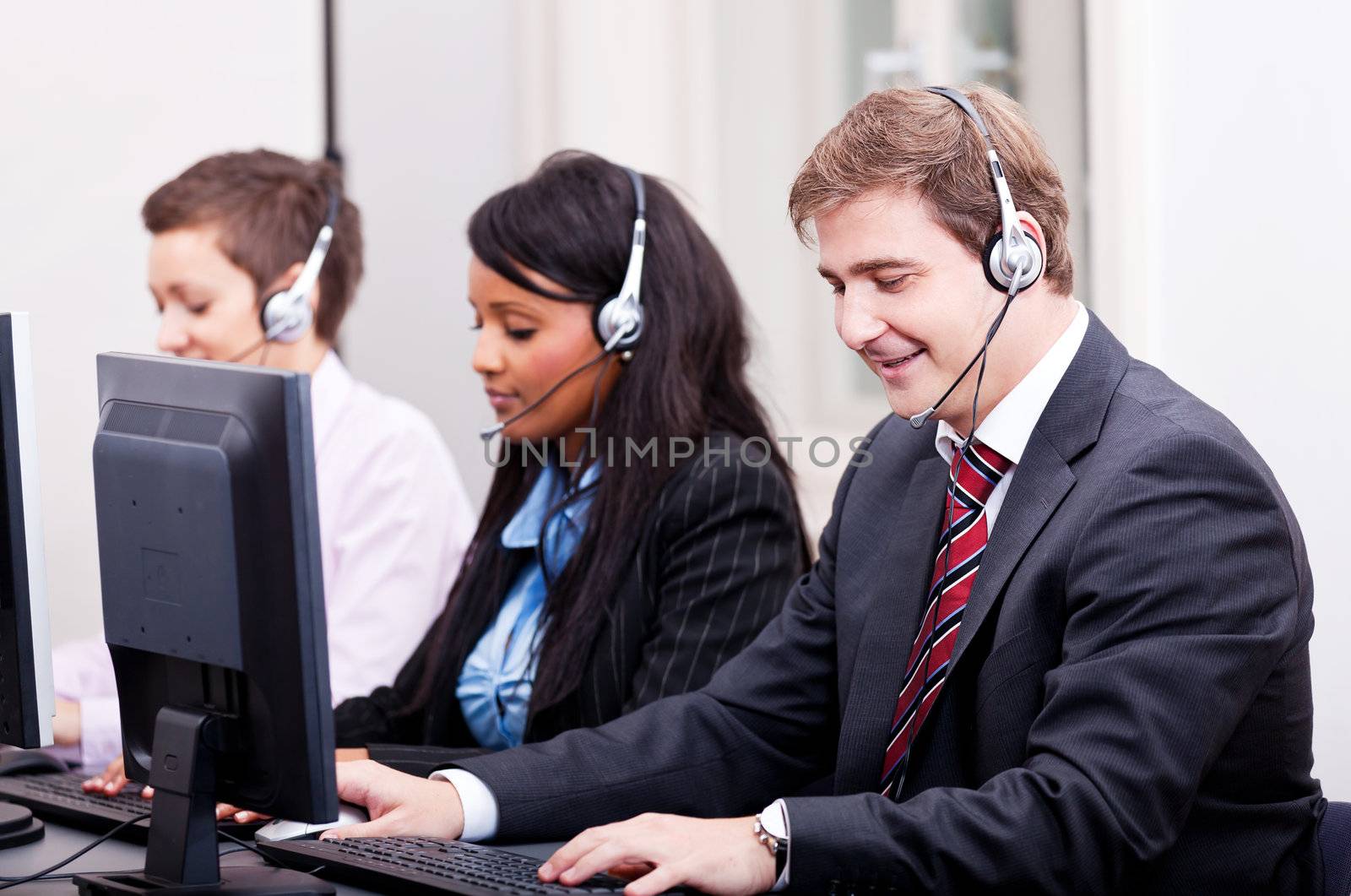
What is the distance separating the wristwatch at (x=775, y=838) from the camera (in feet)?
3.53

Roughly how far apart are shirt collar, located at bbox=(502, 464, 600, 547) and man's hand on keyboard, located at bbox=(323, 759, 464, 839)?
52 cm

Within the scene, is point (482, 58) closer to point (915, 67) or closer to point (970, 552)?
point (915, 67)

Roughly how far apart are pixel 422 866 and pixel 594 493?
2.31ft

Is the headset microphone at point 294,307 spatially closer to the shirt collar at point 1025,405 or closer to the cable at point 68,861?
the cable at point 68,861

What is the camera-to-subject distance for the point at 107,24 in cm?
260

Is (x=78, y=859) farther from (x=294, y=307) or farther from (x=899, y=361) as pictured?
(x=294, y=307)

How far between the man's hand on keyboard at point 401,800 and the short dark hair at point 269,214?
1083 millimetres

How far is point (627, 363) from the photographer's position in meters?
1.78

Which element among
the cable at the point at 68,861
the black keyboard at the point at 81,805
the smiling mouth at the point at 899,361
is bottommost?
the black keyboard at the point at 81,805

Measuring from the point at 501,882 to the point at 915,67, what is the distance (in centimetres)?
197

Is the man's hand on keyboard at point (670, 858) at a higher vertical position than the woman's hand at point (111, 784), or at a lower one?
higher

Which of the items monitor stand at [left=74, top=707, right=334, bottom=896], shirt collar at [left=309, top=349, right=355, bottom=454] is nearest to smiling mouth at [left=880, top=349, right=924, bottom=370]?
monitor stand at [left=74, top=707, right=334, bottom=896]

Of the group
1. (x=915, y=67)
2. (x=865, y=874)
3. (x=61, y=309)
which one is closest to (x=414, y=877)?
(x=865, y=874)

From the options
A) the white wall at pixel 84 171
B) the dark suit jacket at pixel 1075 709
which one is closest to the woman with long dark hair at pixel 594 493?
the dark suit jacket at pixel 1075 709
